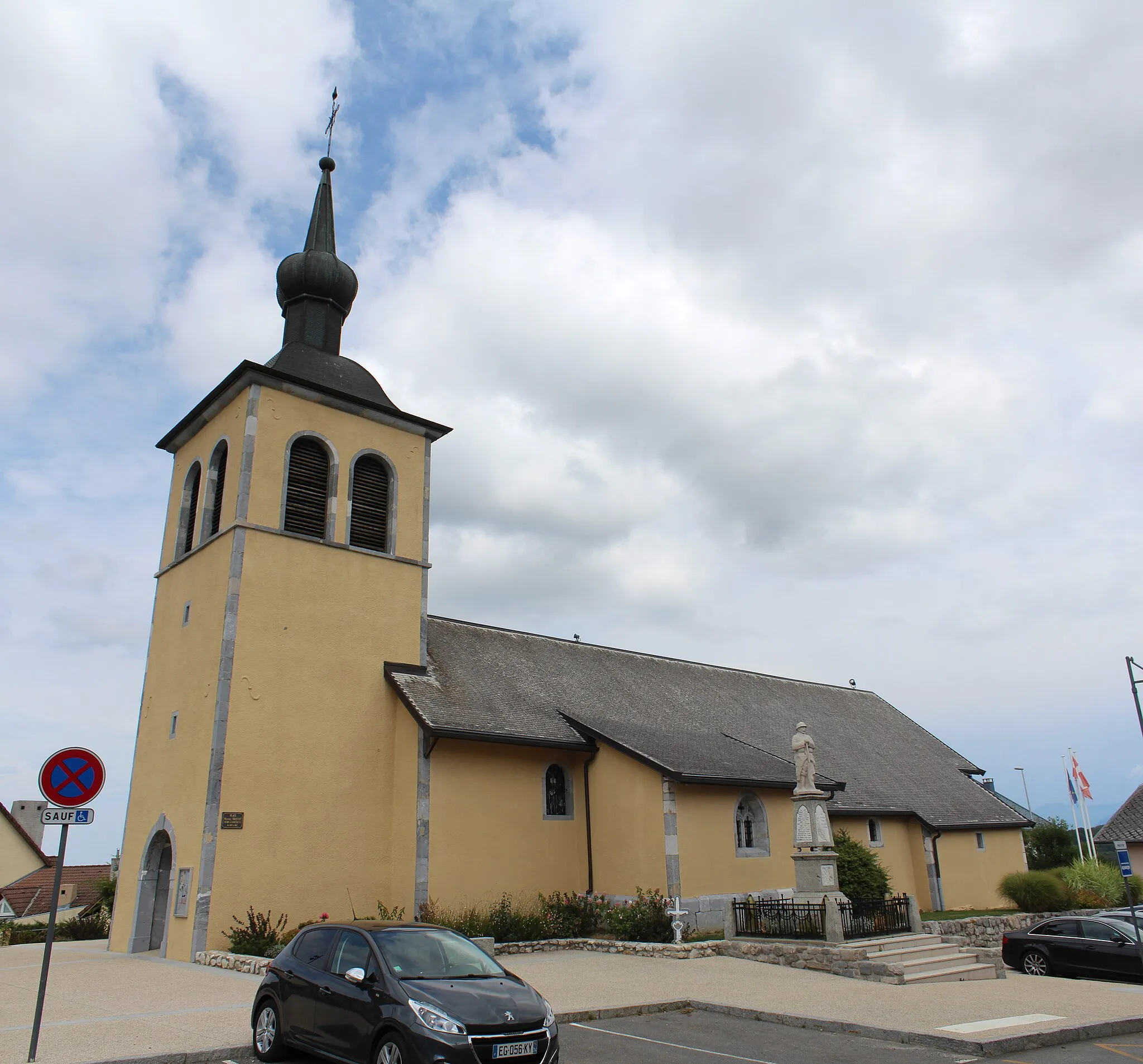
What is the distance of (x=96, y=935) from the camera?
20781 millimetres

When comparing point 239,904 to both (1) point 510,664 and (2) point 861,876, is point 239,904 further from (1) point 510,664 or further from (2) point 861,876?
(2) point 861,876

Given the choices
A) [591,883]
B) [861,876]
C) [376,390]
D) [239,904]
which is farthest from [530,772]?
[376,390]

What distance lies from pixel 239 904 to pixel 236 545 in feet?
21.2

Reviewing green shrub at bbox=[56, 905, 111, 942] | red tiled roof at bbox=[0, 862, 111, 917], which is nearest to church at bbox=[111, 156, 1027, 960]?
green shrub at bbox=[56, 905, 111, 942]

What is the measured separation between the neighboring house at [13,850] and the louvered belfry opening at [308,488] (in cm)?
2250

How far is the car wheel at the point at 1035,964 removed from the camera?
15.4 meters

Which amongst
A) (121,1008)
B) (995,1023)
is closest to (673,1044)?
(995,1023)

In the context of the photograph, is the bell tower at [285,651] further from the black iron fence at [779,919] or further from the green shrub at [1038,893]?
the green shrub at [1038,893]

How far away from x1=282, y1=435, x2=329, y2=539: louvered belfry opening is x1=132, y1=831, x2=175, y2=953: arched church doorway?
642cm

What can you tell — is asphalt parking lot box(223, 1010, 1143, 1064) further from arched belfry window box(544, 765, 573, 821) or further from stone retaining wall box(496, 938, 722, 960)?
arched belfry window box(544, 765, 573, 821)

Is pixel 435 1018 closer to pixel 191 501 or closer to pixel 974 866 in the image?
pixel 191 501

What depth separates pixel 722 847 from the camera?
1828 cm

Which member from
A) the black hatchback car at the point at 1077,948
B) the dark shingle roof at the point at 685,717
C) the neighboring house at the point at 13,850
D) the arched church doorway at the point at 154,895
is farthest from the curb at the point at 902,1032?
the neighboring house at the point at 13,850

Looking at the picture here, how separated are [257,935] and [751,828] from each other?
1024cm
